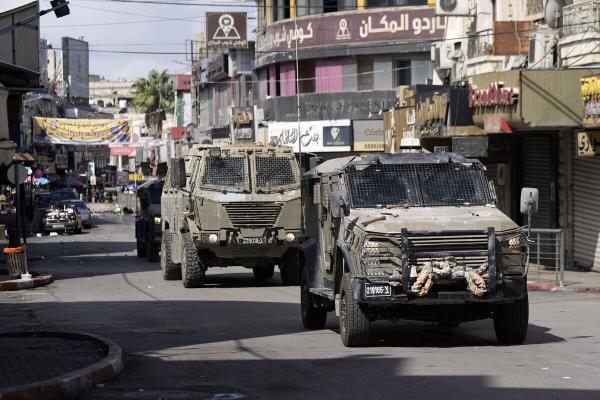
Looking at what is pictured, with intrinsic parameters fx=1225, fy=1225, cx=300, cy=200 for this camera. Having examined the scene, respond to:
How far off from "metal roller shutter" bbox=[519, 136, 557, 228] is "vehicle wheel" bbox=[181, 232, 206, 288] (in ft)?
33.3

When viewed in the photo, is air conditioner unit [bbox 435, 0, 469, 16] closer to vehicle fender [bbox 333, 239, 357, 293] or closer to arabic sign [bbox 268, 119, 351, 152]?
arabic sign [bbox 268, 119, 351, 152]

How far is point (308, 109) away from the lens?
2120 inches

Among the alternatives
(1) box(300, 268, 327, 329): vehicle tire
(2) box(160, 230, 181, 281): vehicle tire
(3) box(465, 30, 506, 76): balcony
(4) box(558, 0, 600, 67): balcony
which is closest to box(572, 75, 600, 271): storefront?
(4) box(558, 0, 600, 67): balcony

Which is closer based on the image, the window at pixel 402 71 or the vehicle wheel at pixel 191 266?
the vehicle wheel at pixel 191 266

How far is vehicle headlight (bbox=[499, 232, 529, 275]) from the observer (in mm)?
14141

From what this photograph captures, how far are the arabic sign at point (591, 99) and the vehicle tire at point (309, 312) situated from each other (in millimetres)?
10351

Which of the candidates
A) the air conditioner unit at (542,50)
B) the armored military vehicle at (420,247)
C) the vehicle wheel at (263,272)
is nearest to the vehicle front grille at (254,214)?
the vehicle wheel at (263,272)

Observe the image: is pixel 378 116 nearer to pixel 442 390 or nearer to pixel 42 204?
pixel 42 204

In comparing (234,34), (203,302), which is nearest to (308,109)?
(234,34)

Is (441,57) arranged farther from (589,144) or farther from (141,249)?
(589,144)

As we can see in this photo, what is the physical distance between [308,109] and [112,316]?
34967 mm

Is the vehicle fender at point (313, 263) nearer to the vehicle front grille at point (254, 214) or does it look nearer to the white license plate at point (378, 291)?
the white license plate at point (378, 291)

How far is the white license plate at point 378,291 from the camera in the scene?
13.9 m

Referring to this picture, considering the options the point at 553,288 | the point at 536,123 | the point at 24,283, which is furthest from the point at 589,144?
the point at 24,283
